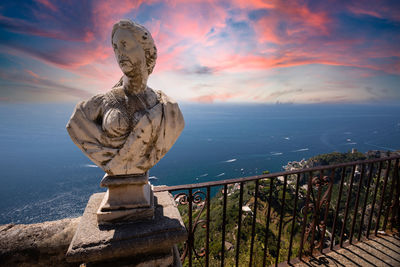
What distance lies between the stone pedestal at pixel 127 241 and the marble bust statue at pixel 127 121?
1.49 ft

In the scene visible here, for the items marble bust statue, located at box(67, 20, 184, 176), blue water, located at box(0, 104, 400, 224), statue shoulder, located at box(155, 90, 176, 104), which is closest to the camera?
marble bust statue, located at box(67, 20, 184, 176)

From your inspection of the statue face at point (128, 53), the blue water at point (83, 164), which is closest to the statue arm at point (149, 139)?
the statue face at point (128, 53)

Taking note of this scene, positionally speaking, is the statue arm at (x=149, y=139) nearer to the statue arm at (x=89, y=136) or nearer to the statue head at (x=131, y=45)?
the statue arm at (x=89, y=136)

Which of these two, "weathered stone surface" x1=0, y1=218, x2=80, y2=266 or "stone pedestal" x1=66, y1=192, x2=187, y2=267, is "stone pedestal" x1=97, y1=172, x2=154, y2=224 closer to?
"stone pedestal" x1=66, y1=192, x2=187, y2=267

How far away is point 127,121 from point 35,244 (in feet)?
5.69

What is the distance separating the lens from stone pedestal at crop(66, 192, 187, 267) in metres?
1.42

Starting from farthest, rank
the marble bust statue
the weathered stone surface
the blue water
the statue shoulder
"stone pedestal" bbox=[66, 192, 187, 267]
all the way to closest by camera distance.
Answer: the blue water
the weathered stone surface
the statue shoulder
the marble bust statue
"stone pedestal" bbox=[66, 192, 187, 267]

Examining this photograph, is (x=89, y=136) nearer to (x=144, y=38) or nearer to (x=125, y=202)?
(x=125, y=202)

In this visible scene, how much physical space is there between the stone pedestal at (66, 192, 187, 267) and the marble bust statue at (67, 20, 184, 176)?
45 centimetres

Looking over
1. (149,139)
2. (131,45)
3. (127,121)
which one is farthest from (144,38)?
(149,139)

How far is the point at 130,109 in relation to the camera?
1649mm

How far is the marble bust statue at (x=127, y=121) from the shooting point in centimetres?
153

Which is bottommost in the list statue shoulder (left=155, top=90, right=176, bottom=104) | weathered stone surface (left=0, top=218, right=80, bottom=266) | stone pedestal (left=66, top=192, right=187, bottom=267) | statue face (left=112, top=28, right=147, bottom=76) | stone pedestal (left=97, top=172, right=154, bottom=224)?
weathered stone surface (left=0, top=218, right=80, bottom=266)

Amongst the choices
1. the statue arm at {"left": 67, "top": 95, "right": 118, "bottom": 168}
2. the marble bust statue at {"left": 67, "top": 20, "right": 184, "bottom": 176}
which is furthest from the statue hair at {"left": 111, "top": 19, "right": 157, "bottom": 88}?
the statue arm at {"left": 67, "top": 95, "right": 118, "bottom": 168}
